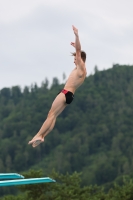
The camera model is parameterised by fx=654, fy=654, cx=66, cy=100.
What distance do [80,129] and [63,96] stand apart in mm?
117296

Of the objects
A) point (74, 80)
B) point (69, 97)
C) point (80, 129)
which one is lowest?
point (69, 97)

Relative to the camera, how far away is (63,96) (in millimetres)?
11258

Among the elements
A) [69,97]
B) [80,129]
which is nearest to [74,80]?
[69,97]

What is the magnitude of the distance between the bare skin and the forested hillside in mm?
91667

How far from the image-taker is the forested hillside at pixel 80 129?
113 m

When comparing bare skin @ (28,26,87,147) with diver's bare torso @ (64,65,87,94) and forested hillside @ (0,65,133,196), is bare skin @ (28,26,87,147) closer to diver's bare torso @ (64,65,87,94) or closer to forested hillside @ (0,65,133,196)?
diver's bare torso @ (64,65,87,94)

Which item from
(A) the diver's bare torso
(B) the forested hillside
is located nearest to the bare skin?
(A) the diver's bare torso

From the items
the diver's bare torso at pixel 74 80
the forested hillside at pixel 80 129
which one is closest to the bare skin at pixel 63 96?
the diver's bare torso at pixel 74 80

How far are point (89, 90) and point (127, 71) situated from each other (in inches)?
524

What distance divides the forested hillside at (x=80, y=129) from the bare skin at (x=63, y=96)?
9167cm

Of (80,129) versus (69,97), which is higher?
(80,129)

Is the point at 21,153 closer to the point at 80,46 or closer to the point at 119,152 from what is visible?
the point at 119,152

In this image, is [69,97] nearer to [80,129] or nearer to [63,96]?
[63,96]

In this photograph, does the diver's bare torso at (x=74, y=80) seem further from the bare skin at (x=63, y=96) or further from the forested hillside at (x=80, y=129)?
the forested hillside at (x=80, y=129)
